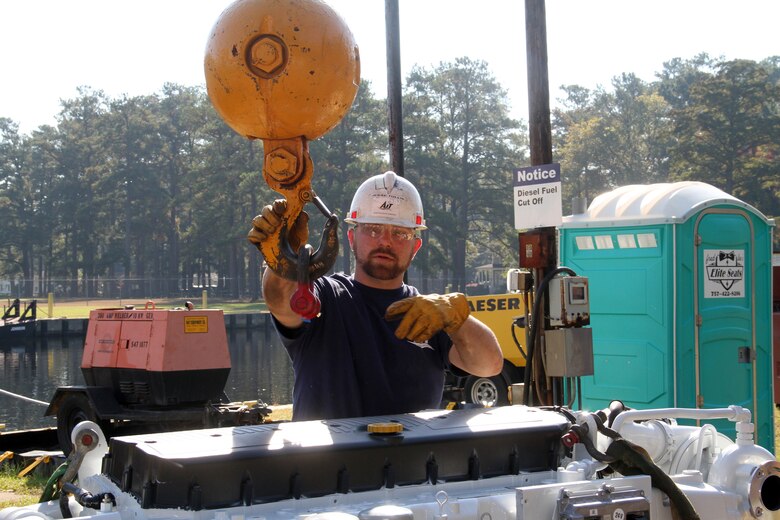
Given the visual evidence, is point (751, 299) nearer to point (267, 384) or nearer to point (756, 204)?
point (267, 384)

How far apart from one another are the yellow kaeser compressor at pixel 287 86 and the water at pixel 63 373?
1136cm

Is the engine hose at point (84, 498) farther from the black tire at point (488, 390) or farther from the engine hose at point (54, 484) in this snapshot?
the black tire at point (488, 390)

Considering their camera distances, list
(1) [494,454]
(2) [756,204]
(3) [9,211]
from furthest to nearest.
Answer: (3) [9,211]
(2) [756,204]
(1) [494,454]

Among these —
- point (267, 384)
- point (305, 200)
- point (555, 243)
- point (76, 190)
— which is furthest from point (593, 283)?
point (76, 190)

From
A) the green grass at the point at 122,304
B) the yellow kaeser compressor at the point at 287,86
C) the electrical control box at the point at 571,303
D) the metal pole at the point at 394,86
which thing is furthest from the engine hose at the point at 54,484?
the green grass at the point at 122,304

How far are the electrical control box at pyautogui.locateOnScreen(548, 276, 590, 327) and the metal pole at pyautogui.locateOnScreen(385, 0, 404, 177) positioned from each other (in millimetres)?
4554

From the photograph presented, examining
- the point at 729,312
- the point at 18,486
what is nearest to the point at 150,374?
the point at 18,486

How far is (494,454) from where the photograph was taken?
2773 millimetres

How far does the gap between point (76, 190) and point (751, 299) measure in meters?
72.8

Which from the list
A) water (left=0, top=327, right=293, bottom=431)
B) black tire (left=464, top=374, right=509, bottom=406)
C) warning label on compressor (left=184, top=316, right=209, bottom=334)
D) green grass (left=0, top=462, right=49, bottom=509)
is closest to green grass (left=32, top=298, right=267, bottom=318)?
water (left=0, top=327, right=293, bottom=431)

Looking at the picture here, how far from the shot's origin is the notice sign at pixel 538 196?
8.50m

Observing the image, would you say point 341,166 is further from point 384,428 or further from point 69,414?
point 384,428

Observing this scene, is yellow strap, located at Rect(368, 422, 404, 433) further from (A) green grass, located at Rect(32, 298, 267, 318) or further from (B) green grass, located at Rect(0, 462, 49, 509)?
(A) green grass, located at Rect(32, 298, 267, 318)

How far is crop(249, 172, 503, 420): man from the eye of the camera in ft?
11.8
